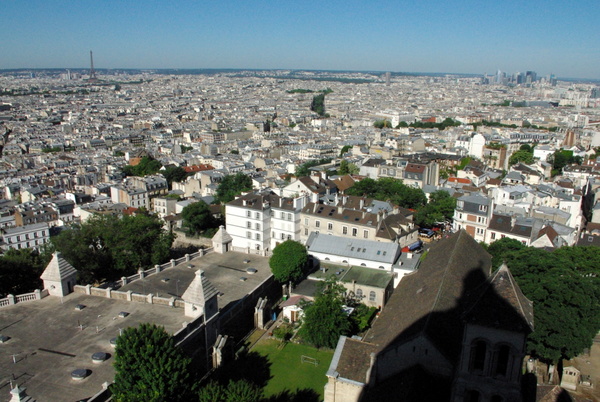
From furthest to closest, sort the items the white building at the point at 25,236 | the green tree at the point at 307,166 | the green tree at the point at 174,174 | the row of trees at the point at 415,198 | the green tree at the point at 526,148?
the green tree at the point at 526,148 < the green tree at the point at 174,174 < the green tree at the point at 307,166 < the white building at the point at 25,236 < the row of trees at the point at 415,198

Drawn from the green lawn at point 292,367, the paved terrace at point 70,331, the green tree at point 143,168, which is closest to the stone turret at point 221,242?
the paved terrace at point 70,331

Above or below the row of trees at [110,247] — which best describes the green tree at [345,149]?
below

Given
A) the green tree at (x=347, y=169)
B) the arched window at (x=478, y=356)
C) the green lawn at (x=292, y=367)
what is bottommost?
the green lawn at (x=292, y=367)

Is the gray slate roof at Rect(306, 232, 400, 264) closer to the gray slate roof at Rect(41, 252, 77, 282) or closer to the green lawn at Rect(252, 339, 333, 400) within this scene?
the green lawn at Rect(252, 339, 333, 400)

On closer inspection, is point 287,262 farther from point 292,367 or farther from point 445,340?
point 445,340

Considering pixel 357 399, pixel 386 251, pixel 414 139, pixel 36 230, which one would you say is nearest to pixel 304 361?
pixel 357 399

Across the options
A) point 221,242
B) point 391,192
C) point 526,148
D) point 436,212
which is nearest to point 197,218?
point 221,242

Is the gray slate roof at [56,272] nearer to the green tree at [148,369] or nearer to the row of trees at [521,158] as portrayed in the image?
the green tree at [148,369]
